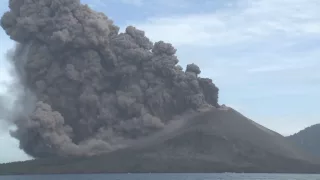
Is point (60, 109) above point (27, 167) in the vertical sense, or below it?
above

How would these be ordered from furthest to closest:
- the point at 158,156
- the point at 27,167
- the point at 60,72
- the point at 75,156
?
1. the point at 158,156
2. the point at 27,167
3. the point at 75,156
4. the point at 60,72

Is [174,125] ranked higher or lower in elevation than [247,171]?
higher

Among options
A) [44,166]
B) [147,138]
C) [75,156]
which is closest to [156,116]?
[147,138]

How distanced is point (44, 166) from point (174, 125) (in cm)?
4331

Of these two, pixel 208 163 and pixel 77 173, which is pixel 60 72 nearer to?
pixel 77 173

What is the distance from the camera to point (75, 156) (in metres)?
168

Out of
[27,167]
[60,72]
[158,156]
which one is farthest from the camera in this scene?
[158,156]

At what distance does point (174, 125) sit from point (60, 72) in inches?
2087

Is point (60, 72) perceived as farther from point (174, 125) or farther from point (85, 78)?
point (174, 125)

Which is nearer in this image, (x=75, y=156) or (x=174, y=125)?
(x=75, y=156)

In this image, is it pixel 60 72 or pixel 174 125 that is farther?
pixel 174 125

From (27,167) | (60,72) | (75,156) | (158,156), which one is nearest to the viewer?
(60,72)

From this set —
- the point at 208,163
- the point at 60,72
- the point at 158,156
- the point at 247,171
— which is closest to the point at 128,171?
the point at 158,156

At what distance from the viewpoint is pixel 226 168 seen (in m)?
200
